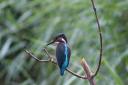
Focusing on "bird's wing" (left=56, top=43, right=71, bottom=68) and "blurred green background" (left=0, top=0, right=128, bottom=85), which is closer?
"bird's wing" (left=56, top=43, right=71, bottom=68)

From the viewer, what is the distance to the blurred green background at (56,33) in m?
2.39

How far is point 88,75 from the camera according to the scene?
0.67 meters

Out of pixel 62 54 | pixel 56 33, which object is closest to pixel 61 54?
pixel 62 54

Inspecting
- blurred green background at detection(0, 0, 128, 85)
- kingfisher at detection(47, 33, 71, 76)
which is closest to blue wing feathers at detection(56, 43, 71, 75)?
kingfisher at detection(47, 33, 71, 76)

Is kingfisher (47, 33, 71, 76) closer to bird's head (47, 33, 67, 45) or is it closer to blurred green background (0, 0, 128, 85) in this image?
bird's head (47, 33, 67, 45)

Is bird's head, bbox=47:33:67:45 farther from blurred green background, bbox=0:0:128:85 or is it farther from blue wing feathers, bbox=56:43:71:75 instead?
blurred green background, bbox=0:0:128:85

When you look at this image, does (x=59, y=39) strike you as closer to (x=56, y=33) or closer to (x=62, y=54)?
(x=62, y=54)

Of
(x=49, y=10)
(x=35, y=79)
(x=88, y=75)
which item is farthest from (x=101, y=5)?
(x=88, y=75)

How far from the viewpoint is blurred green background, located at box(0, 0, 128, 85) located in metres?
2.39

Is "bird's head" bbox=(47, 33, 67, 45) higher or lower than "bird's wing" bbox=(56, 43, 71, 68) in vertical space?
higher

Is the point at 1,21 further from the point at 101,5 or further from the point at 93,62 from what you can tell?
the point at 93,62

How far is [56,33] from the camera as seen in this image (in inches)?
110

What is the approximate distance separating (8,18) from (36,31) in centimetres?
29

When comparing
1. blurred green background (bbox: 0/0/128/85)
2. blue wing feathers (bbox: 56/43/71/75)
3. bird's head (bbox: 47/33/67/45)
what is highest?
bird's head (bbox: 47/33/67/45)
